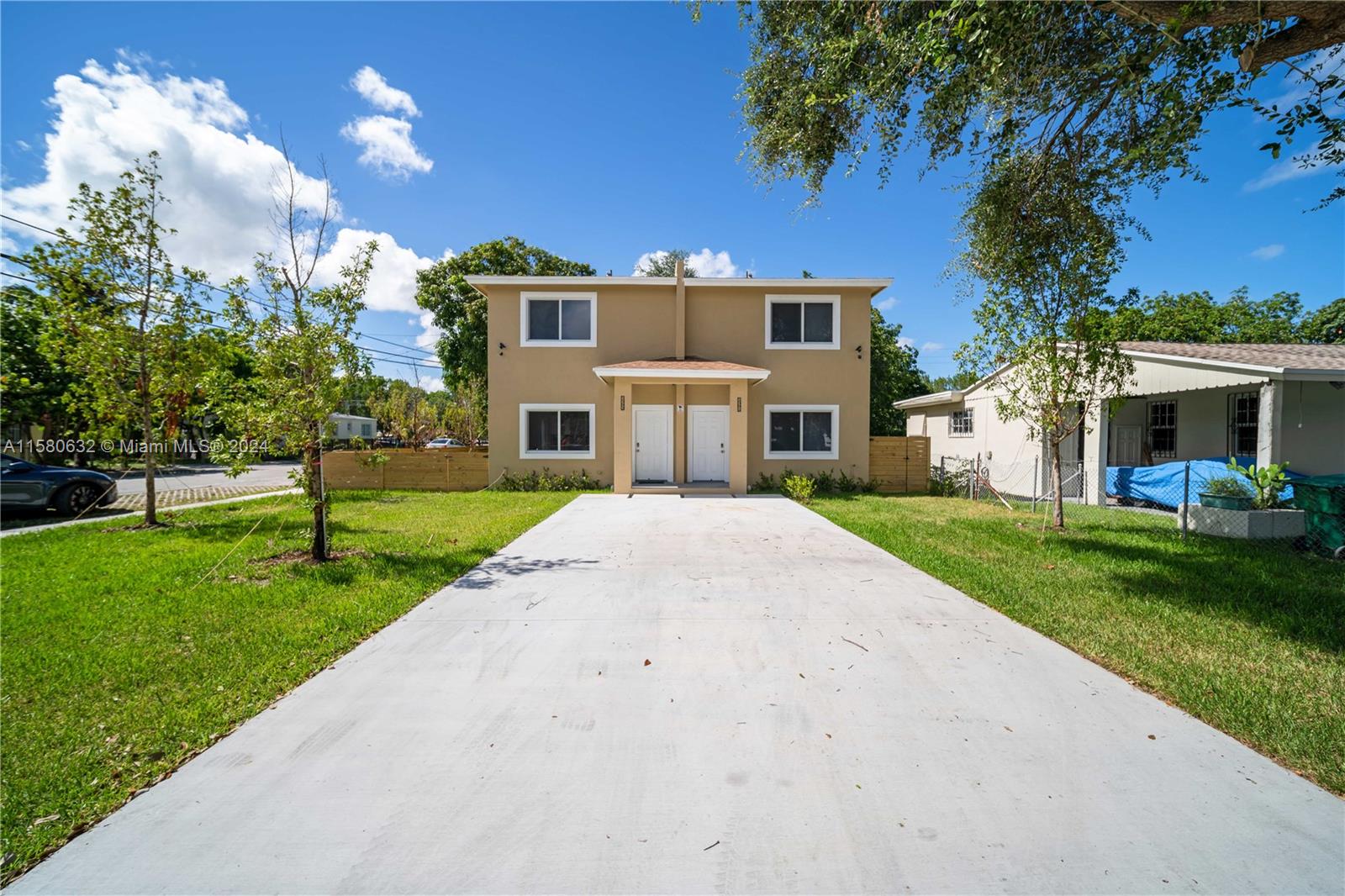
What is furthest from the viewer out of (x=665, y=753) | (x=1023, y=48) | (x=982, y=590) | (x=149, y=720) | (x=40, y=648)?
(x=982, y=590)

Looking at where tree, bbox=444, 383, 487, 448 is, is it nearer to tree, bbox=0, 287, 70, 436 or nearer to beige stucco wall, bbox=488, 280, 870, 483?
beige stucco wall, bbox=488, 280, 870, 483

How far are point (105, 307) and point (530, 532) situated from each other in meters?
8.27

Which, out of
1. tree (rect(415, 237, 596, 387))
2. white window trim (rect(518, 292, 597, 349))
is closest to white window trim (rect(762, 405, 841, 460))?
white window trim (rect(518, 292, 597, 349))

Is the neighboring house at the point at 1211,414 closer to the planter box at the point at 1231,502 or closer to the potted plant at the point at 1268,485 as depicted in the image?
the potted plant at the point at 1268,485

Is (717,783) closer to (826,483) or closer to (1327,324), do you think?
(826,483)

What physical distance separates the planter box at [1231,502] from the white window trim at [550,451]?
1284 centimetres

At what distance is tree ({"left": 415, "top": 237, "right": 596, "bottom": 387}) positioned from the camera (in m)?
23.3

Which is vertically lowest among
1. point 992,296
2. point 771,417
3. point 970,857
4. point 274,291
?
point 970,857

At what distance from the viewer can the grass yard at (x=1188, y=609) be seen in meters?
3.28

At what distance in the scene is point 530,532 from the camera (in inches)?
350

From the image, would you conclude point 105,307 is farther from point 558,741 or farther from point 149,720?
point 558,741

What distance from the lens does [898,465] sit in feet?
50.8

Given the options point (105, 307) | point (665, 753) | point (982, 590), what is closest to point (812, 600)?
point (982, 590)

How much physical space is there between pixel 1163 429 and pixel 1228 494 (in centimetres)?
710
